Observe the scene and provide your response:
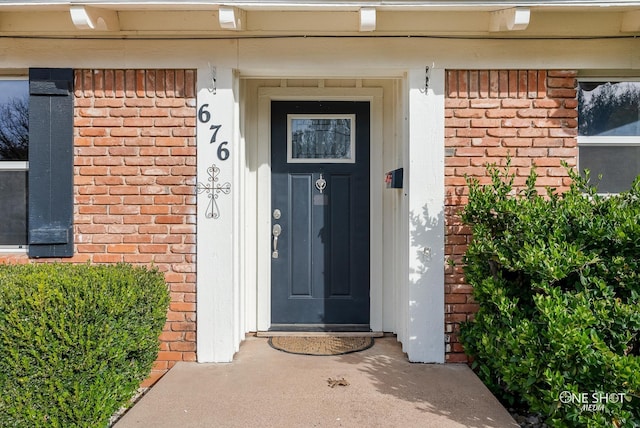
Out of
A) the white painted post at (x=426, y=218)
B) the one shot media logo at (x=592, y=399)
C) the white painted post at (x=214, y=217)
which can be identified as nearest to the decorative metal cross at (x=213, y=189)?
the white painted post at (x=214, y=217)

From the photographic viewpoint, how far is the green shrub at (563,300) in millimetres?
2260

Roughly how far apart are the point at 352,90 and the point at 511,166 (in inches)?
59.6

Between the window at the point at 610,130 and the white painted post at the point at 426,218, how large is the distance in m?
1.19

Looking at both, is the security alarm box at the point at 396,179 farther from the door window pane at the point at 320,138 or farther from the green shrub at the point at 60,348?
the green shrub at the point at 60,348

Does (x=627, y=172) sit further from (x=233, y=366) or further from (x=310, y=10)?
(x=233, y=366)

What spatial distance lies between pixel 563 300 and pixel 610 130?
1.90 m

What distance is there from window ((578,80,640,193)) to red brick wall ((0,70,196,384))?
3085 millimetres

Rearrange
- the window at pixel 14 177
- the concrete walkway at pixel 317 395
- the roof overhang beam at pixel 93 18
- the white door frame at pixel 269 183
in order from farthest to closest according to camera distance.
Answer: the white door frame at pixel 269 183, the window at pixel 14 177, the roof overhang beam at pixel 93 18, the concrete walkway at pixel 317 395

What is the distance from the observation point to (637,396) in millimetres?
2221

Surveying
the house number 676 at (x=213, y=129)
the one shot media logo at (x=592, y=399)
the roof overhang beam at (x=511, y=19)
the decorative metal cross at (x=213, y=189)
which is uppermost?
the roof overhang beam at (x=511, y=19)

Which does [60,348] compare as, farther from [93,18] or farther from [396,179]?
[396,179]

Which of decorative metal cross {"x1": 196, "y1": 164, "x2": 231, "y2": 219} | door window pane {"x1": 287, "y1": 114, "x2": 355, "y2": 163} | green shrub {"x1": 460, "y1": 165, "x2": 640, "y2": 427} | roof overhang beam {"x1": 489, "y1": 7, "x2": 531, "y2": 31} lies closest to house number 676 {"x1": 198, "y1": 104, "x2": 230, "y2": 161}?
decorative metal cross {"x1": 196, "y1": 164, "x2": 231, "y2": 219}

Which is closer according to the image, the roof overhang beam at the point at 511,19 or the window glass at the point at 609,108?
the roof overhang beam at the point at 511,19

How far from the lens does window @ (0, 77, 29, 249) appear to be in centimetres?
349
